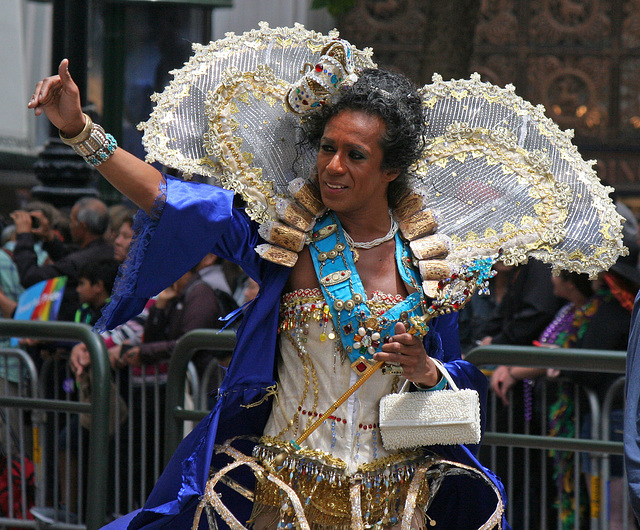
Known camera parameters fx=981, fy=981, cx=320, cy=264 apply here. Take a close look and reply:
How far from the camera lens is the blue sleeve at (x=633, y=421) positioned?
7.52ft

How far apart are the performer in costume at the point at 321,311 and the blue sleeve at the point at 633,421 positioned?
631 mm

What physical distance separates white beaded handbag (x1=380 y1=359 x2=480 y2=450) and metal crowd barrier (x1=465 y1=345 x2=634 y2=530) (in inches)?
59.0

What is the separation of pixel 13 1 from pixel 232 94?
6.96 m

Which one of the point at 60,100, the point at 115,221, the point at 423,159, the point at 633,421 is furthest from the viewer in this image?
the point at 115,221

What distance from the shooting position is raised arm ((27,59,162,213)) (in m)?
2.66

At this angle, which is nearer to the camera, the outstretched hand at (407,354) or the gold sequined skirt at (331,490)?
the outstretched hand at (407,354)

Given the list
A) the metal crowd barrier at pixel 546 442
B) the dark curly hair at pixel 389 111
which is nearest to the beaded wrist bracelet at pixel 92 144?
the dark curly hair at pixel 389 111

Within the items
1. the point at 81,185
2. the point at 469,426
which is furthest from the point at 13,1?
the point at 469,426

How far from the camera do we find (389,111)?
3.00m

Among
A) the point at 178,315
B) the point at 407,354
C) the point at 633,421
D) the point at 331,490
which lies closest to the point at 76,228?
the point at 178,315

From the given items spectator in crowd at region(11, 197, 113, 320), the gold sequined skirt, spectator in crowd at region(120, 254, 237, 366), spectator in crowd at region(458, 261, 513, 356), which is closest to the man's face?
spectator in crowd at region(11, 197, 113, 320)

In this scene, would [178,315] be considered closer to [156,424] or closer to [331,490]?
[156,424]

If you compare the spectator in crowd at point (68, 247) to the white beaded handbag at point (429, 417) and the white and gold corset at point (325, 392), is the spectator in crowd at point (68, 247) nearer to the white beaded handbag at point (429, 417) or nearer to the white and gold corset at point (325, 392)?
the white and gold corset at point (325, 392)

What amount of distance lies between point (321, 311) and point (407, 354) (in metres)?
0.31
